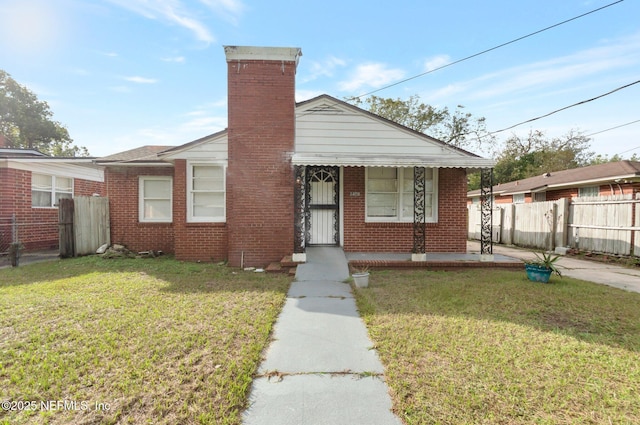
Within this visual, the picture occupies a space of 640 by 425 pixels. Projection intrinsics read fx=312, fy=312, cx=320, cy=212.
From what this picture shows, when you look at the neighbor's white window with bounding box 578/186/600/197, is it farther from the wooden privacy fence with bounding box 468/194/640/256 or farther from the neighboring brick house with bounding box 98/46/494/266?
the neighboring brick house with bounding box 98/46/494/266

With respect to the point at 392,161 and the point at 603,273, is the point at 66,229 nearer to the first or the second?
the point at 392,161

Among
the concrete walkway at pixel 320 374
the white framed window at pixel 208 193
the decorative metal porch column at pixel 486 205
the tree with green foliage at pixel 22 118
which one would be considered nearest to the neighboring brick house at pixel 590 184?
the decorative metal porch column at pixel 486 205

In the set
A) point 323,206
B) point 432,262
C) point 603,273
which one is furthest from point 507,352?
point 603,273

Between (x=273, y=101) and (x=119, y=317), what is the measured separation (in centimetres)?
595

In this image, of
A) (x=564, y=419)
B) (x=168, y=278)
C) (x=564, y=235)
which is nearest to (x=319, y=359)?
(x=564, y=419)

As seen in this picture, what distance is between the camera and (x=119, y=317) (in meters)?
4.39

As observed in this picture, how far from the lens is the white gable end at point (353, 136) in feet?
30.1

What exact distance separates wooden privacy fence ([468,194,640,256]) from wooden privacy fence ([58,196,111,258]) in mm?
16607

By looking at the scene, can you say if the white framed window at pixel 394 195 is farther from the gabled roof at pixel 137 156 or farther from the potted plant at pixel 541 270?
the gabled roof at pixel 137 156

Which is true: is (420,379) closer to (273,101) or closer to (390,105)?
(273,101)

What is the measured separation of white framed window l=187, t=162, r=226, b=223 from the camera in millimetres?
9125

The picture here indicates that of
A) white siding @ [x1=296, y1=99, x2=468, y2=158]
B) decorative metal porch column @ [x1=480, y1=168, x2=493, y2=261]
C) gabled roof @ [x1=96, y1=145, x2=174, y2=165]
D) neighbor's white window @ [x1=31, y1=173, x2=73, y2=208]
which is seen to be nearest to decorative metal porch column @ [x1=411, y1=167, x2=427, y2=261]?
white siding @ [x1=296, y1=99, x2=468, y2=158]

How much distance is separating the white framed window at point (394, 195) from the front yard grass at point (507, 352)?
3529 mm

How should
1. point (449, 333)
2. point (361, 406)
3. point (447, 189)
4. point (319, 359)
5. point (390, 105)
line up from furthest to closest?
point (390, 105) < point (447, 189) < point (449, 333) < point (319, 359) < point (361, 406)
